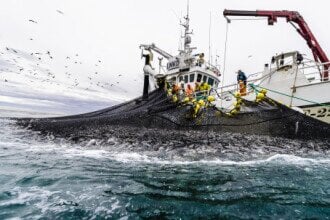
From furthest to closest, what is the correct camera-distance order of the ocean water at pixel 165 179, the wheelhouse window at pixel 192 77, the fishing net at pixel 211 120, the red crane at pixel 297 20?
the wheelhouse window at pixel 192 77 < the red crane at pixel 297 20 < the fishing net at pixel 211 120 < the ocean water at pixel 165 179

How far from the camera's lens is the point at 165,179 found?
22.3ft

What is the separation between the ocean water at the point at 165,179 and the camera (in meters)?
4.79

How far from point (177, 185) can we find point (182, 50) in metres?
21.5

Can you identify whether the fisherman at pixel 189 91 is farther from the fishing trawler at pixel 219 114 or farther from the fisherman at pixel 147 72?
the fisherman at pixel 147 72

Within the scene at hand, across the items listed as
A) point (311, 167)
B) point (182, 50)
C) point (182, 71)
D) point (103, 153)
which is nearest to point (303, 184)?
point (311, 167)

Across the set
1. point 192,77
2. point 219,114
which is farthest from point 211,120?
point 192,77

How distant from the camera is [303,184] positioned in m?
6.57

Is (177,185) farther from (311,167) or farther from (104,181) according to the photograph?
(311,167)

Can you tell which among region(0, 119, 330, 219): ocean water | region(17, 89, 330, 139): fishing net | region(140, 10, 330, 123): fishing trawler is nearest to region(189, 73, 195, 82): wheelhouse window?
region(140, 10, 330, 123): fishing trawler

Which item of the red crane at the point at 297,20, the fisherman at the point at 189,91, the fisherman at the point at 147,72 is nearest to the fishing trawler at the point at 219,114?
the fisherman at the point at 147,72

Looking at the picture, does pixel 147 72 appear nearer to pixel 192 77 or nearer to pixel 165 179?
pixel 192 77

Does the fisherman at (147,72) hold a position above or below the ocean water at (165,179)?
above

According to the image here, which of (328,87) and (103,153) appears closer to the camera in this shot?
(103,153)

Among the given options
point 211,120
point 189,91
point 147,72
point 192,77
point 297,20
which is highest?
point 297,20
